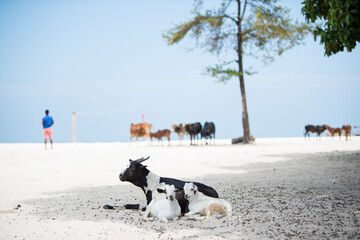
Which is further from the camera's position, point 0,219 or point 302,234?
point 0,219

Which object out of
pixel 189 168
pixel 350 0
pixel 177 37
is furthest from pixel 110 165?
pixel 177 37

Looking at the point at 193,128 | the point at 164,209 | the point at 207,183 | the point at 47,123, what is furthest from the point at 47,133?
the point at 164,209

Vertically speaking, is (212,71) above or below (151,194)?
above

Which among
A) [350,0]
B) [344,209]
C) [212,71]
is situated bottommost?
[344,209]

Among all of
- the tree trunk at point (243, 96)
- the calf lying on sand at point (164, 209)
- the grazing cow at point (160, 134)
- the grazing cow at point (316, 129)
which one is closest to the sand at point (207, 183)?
the calf lying on sand at point (164, 209)

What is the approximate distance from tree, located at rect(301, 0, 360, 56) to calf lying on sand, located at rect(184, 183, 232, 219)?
4.37 meters

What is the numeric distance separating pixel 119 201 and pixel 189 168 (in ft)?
17.6

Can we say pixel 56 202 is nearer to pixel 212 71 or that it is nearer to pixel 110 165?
pixel 110 165

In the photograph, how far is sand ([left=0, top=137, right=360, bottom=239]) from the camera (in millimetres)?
4602

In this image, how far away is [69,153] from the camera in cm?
1673

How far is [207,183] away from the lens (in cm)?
875

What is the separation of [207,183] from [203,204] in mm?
3579

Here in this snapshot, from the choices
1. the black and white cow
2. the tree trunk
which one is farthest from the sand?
the tree trunk

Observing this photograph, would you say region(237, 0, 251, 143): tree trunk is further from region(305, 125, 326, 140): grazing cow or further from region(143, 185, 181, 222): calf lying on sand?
region(143, 185, 181, 222): calf lying on sand
